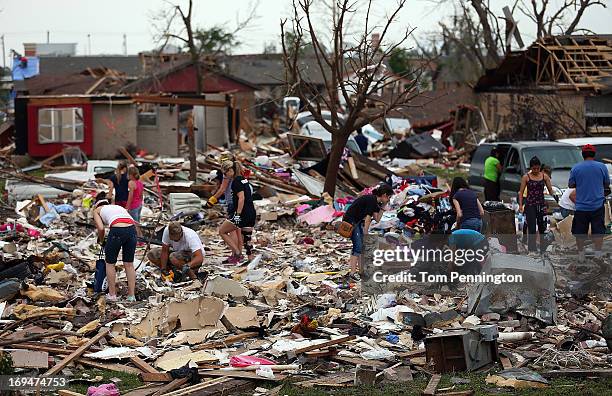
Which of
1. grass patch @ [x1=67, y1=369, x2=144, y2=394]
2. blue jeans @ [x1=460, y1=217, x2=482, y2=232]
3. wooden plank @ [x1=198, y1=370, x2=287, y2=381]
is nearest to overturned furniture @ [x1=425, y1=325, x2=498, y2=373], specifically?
wooden plank @ [x1=198, y1=370, x2=287, y2=381]

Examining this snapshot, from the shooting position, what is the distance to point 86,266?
14.8 m

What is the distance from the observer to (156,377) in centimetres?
888

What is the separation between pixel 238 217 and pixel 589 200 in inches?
205

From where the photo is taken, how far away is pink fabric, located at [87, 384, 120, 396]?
324 inches

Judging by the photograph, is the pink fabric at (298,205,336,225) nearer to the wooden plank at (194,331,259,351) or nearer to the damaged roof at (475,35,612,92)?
the wooden plank at (194,331,259,351)

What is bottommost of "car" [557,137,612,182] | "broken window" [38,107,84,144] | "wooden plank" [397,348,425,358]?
"wooden plank" [397,348,425,358]

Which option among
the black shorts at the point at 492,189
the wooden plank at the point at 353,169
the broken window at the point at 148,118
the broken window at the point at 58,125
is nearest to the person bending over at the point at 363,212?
the black shorts at the point at 492,189

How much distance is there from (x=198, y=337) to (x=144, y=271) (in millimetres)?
3695

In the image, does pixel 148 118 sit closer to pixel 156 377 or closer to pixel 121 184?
pixel 121 184

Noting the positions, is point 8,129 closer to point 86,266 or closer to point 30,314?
point 86,266

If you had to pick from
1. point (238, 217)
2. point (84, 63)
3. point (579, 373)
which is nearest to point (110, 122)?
point (238, 217)

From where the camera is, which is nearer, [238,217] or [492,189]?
[238,217]

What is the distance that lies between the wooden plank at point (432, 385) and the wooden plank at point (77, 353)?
341 centimetres

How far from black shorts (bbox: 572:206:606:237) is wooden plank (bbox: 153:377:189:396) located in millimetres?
7130
